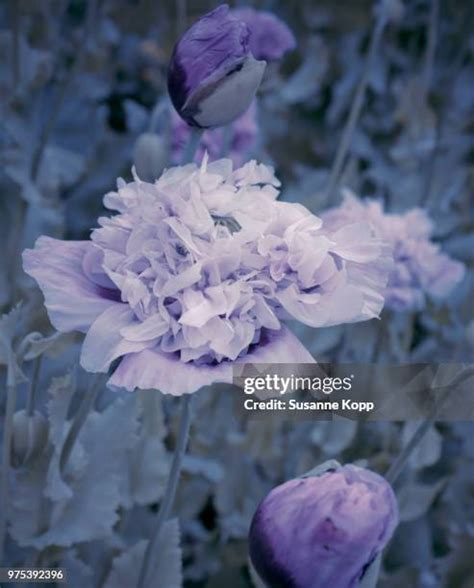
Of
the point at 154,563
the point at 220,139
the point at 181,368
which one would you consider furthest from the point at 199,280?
the point at 220,139

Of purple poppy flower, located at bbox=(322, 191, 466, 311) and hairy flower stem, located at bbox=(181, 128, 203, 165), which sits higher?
purple poppy flower, located at bbox=(322, 191, 466, 311)

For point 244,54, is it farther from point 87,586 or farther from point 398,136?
point 398,136

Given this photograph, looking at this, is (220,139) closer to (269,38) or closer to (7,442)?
(269,38)

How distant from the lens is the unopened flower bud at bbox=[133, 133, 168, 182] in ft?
1.48

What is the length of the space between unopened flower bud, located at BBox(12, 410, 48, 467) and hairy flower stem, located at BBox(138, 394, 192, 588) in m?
0.06

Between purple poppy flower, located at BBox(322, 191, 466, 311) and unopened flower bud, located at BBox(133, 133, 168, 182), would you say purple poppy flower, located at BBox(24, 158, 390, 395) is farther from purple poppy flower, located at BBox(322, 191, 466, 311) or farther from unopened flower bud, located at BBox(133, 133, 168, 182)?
purple poppy flower, located at BBox(322, 191, 466, 311)

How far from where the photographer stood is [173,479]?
31 centimetres

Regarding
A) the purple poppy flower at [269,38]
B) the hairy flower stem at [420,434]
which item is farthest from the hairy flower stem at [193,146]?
the purple poppy flower at [269,38]

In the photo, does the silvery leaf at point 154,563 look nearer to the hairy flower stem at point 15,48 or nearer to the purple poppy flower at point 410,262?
the purple poppy flower at point 410,262

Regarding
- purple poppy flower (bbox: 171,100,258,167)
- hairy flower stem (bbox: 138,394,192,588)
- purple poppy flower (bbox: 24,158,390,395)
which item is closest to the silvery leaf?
hairy flower stem (bbox: 138,394,192,588)

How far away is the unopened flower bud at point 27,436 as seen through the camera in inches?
13.7

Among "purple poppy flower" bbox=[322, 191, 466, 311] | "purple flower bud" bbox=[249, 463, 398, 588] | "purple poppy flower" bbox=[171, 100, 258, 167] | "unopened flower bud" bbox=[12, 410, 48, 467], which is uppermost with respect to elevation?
"purple poppy flower" bbox=[171, 100, 258, 167]

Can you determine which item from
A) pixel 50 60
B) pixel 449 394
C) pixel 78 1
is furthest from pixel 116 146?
pixel 449 394

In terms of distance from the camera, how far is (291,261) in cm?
29
